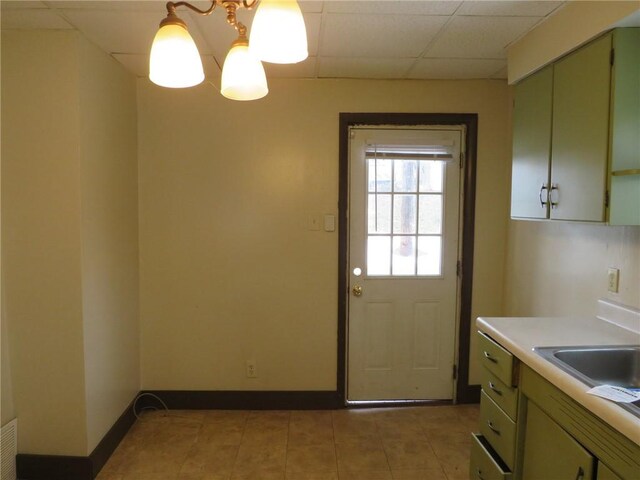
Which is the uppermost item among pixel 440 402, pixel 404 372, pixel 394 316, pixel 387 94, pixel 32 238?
pixel 387 94

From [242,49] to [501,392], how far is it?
5.57 feet

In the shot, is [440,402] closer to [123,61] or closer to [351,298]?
[351,298]

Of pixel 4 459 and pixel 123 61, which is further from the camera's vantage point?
pixel 123 61

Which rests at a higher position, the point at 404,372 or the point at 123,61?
the point at 123,61

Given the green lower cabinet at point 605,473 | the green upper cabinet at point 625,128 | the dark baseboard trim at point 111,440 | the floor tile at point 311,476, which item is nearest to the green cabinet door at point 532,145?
the green upper cabinet at point 625,128

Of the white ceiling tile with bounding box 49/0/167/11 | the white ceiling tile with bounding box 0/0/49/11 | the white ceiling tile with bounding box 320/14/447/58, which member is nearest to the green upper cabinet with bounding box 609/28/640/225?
the white ceiling tile with bounding box 320/14/447/58

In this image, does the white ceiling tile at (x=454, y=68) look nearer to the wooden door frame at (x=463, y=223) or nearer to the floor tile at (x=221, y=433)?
the wooden door frame at (x=463, y=223)

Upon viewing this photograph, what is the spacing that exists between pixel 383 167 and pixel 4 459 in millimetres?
2779

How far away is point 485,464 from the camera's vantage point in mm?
1825

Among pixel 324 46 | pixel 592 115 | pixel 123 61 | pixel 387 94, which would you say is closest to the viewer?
pixel 592 115

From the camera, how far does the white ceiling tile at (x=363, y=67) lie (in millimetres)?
2459

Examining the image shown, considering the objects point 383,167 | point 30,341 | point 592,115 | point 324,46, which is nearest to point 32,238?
point 30,341

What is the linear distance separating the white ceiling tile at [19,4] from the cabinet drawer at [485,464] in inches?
112

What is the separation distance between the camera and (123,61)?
2.48 m
